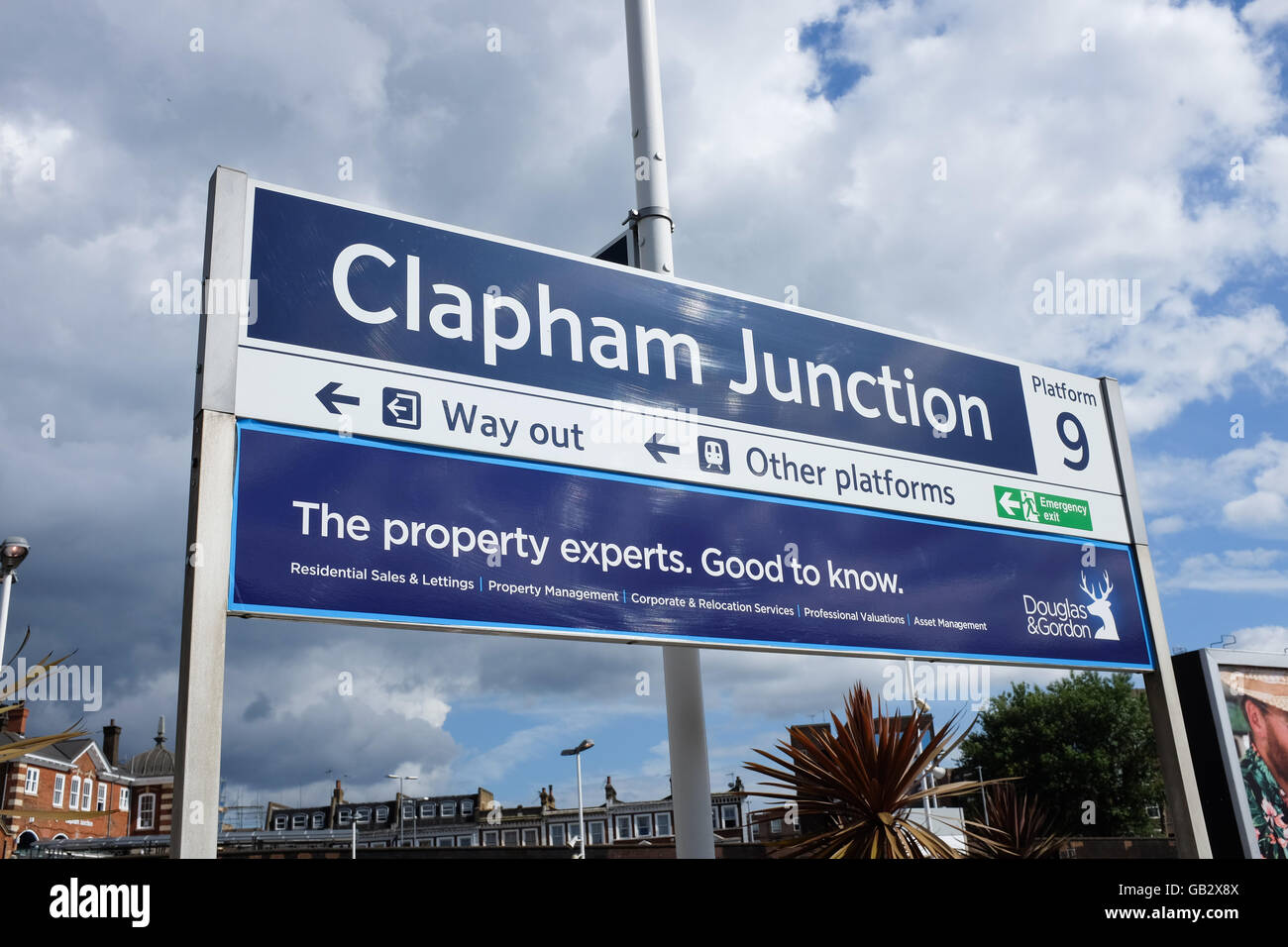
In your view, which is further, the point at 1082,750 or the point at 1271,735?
the point at 1082,750

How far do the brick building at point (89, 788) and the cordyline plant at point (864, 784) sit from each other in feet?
125

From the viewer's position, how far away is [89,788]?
59.9m

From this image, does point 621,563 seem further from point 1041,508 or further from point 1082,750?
point 1082,750

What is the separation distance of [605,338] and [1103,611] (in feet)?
15.8

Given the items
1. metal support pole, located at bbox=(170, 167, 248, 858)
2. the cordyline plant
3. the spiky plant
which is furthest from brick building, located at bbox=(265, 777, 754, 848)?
metal support pole, located at bbox=(170, 167, 248, 858)

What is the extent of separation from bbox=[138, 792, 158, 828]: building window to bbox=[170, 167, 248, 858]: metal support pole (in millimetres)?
74715

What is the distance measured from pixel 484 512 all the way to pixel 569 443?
781 mm

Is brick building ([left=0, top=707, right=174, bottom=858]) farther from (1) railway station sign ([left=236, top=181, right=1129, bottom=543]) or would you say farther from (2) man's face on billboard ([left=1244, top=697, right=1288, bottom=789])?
(2) man's face on billboard ([left=1244, top=697, right=1288, bottom=789])

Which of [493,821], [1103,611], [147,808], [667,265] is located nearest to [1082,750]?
[493,821]

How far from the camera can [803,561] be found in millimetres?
7098

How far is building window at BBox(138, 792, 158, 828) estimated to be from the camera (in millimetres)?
69750
